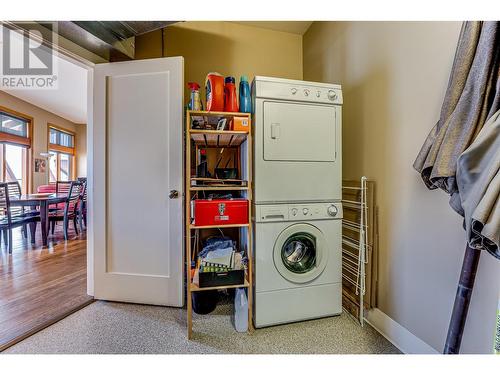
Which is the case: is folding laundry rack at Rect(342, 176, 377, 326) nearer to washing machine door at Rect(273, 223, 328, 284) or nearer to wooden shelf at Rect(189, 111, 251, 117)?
washing machine door at Rect(273, 223, 328, 284)

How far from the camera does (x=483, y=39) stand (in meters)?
0.90

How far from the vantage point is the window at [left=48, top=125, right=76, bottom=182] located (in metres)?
6.36

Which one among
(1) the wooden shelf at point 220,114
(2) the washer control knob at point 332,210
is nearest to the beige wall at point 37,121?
(1) the wooden shelf at point 220,114

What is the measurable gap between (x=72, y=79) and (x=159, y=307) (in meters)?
4.34

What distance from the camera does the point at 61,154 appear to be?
6.80m

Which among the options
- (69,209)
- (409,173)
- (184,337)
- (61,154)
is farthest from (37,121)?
(409,173)

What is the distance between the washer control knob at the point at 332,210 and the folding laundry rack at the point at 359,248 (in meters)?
0.17

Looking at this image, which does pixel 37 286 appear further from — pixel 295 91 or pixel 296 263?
pixel 295 91

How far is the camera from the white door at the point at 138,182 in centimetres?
189

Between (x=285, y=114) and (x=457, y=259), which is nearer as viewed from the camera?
(x=457, y=259)

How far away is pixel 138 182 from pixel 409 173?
2.05 metres
